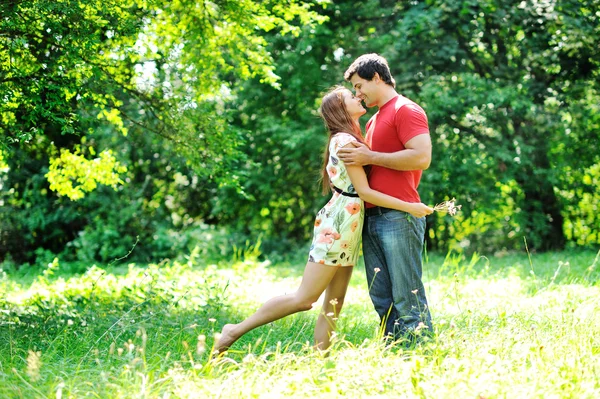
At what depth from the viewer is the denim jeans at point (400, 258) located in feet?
11.9

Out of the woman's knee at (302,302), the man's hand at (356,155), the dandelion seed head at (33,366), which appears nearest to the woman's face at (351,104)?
the man's hand at (356,155)

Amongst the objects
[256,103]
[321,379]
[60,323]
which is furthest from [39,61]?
[256,103]

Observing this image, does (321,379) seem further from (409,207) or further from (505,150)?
(505,150)

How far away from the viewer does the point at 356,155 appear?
348 centimetres

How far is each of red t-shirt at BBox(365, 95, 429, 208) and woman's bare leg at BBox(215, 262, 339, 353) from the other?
1.57ft

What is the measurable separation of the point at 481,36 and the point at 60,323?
9.13 meters

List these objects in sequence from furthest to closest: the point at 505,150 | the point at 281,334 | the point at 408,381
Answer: the point at 505,150 < the point at 281,334 < the point at 408,381

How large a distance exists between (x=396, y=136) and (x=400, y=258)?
68 cm

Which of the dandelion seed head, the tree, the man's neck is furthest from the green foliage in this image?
the dandelion seed head

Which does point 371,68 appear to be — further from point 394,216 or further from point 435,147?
point 435,147

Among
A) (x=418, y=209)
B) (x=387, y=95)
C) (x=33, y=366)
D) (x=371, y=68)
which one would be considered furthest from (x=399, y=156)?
(x=33, y=366)

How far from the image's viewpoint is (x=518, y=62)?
11594 millimetres

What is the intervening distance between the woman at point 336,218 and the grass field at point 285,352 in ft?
0.66

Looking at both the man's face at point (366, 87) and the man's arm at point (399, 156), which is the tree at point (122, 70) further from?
the man's arm at point (399, 156)
